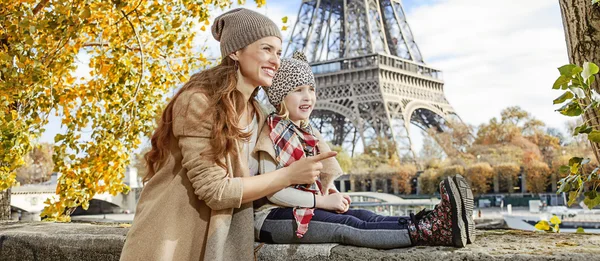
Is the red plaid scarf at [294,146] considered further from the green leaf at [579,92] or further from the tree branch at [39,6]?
the tree branch at [39,6]

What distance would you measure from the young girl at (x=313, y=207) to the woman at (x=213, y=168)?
0.34 ft

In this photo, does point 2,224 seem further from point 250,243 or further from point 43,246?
point 250,243

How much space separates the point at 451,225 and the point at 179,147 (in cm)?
101

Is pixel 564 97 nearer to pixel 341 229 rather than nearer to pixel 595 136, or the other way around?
pixel 595 136

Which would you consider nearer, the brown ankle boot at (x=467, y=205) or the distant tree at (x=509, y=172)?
the brown ankle boot at (x=467, y=205)

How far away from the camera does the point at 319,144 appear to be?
2361 millimetres

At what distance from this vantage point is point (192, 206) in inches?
79.1

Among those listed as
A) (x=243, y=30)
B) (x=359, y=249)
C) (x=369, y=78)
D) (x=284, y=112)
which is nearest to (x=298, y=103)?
(x=284, y=112)

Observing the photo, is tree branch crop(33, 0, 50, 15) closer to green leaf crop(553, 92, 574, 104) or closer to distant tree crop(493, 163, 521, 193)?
green leaf crop(553, 92, 574, 104)

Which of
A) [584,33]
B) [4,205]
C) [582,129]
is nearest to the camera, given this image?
[582,129]

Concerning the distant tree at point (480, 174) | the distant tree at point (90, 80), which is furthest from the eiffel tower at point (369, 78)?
the distant tree at point (90, 80)

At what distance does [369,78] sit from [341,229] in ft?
96.3

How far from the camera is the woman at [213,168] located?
6.33ft

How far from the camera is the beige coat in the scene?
192 centimetres
